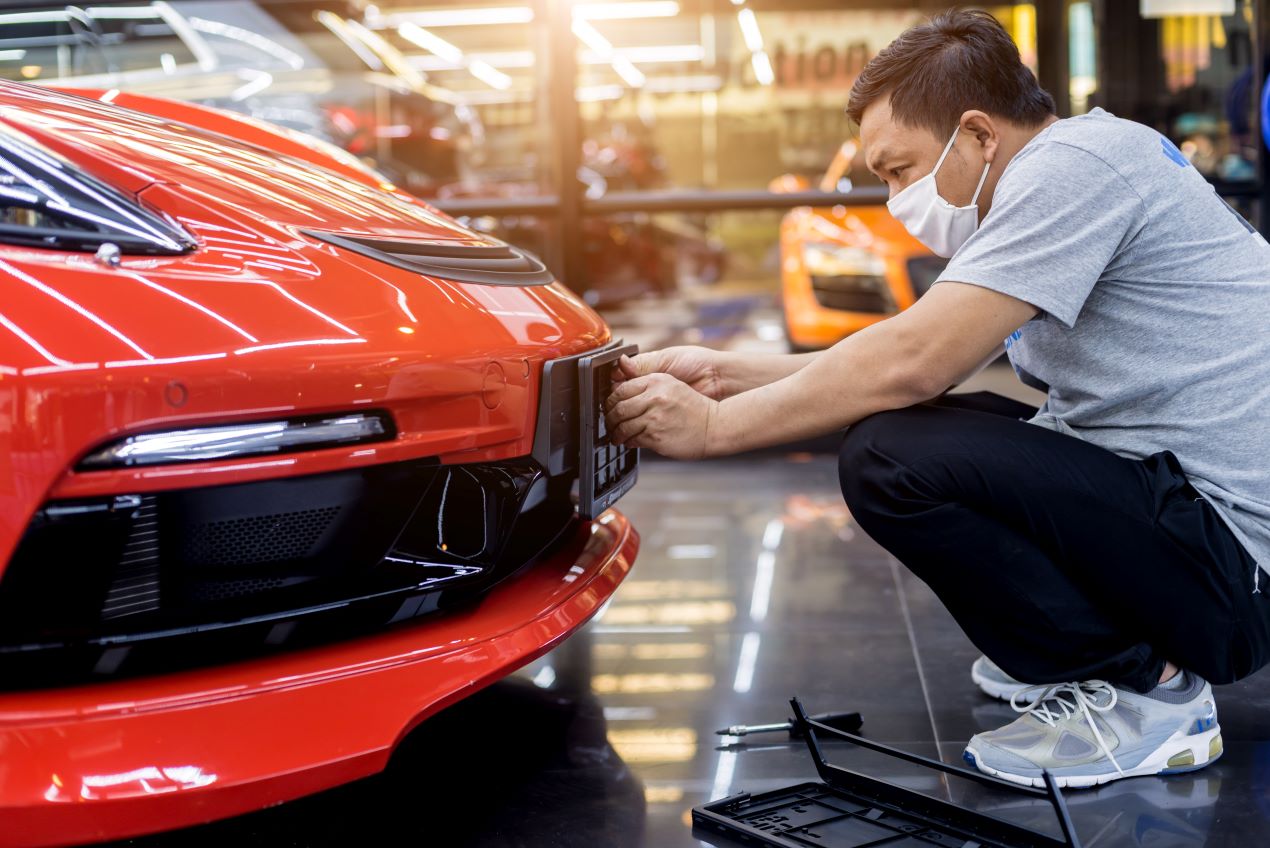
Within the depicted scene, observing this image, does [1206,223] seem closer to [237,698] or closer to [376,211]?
[376,211]

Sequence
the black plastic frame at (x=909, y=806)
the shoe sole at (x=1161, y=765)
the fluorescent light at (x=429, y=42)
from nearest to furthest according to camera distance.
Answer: the black plastic frame at (x=909, y=806) < the shoe sole at (x=1161, y=765) < the fluorescent light at (x=429, y=42)

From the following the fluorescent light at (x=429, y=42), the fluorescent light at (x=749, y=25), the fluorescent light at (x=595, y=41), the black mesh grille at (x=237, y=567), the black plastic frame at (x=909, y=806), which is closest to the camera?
the black mesh grille at (x=237, y=567)

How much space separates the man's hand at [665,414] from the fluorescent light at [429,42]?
3.23 m

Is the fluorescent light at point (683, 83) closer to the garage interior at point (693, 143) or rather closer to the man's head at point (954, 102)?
the garage interior at point (693, 143)

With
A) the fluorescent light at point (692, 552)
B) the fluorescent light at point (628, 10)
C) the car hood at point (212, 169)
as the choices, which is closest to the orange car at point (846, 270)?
the fluorescent light at point (628, 10)

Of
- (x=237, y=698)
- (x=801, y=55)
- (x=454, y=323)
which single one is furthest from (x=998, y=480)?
(x=801, y=55)

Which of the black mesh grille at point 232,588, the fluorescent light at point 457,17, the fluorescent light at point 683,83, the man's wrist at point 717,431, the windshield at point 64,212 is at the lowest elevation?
the black mesh grille at point 232,588

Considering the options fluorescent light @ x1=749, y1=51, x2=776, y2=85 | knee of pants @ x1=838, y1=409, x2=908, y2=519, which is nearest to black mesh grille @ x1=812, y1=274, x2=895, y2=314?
fluorescent light @ x1=749, y1=51, x2=776, y2=85

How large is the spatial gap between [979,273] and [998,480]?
0.82 ft

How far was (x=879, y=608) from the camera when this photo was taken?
2.26 meters

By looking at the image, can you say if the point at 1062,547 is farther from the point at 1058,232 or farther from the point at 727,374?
the point at 727,374

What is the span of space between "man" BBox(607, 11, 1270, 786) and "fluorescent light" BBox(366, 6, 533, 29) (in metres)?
2.99

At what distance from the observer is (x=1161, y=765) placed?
1.52 m

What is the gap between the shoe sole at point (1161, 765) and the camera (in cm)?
150
